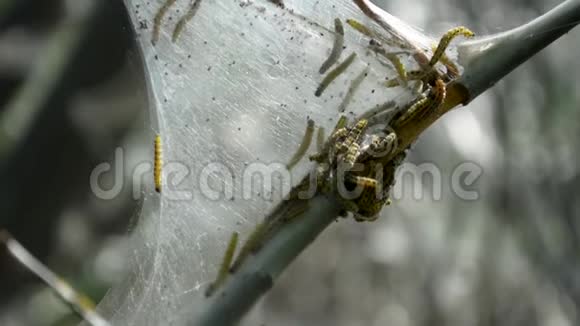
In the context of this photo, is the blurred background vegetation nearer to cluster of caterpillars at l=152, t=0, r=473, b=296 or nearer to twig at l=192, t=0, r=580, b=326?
cluster of caterpillars at l=152, t=0, r=473, b=296

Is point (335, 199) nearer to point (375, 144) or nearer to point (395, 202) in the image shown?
point (375, 144)

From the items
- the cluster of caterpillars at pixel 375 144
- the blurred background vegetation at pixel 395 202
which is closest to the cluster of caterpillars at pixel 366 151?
the cluster of caterpillars at pixel 375 144

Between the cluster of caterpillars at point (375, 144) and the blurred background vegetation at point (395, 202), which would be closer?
the cluster of caterpillars at point (375, 144)

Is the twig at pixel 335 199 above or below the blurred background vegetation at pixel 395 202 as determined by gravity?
above

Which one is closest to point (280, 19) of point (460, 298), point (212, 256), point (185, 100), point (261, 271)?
point (185, 100)

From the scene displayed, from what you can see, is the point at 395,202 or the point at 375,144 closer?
the point at 375,144

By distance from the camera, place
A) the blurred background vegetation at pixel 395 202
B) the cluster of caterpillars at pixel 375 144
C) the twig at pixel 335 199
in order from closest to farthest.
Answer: the twig at pixel 335 199, the cluster of caterpillars at pixel 375 144, the blurred background vegetation at pixel 395 202

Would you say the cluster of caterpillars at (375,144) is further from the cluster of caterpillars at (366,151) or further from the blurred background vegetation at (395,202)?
the blurred background vegetation at (395,202)

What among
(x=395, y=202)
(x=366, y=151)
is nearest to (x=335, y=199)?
(x=366, y=151)
